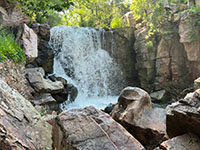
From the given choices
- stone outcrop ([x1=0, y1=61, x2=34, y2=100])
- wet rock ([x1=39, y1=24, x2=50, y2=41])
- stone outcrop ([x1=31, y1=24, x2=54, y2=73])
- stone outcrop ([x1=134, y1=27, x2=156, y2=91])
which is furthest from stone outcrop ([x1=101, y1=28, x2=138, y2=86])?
stone outcrop ([x1=0, y1=61, x2=34, y2=100])

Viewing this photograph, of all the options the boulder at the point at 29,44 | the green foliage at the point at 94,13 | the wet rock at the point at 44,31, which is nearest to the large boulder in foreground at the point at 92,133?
the boulder at the point at 29,44

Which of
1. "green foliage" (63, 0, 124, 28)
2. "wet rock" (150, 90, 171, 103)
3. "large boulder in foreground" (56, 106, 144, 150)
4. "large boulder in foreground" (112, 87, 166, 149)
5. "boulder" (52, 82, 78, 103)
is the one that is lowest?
"wet rock" (150, 90, 171, 103)

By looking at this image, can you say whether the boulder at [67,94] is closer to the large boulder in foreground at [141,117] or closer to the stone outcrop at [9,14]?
the stone outcrop at [9,14]

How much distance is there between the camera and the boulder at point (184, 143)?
208 centimetres

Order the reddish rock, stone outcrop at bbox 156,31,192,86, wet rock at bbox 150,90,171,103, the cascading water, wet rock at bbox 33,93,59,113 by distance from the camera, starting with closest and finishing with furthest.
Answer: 1. wet rock at bbox 33,93,59,113
2. the reddish rock
3. wet rock at bbox 150,90,171,103
4. stone outcrop at bbox 156,31,192,86
5. the cascading water

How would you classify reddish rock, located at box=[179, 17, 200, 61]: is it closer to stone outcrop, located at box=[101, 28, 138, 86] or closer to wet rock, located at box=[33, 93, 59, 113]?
stone outcrop, located at box=[101, 28, 138, 86]

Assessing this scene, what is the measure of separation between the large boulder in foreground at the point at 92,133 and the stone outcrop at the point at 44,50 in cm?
672

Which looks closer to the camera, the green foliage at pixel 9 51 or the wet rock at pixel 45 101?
the green foliage at pixel 9 51

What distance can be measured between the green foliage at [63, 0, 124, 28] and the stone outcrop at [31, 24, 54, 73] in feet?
28.4

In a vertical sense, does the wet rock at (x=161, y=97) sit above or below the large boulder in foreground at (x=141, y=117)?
below

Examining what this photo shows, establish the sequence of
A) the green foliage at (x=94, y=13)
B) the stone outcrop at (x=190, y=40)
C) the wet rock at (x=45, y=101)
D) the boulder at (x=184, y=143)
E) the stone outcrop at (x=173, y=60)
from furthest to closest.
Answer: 1. the green foliage at (x=94, y=13)
2. the stone outcrop at (x=173, y=60)
3. the stone outcrop at (x=190, y=40)
4. the wet rock at (x=45, y=101)
5. the boulder at (x=184, y=143)

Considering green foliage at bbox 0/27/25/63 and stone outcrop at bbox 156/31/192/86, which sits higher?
green foliage at bbox 0/27/25/63

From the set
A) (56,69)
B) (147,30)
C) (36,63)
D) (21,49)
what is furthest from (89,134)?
(147,30)

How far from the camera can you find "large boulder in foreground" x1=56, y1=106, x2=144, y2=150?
1.96 m
